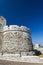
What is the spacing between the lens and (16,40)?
17219 millimetres

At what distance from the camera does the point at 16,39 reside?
56.7ft

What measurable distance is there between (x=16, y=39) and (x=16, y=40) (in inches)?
5.8

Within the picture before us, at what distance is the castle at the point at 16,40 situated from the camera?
Answer: 17.0m

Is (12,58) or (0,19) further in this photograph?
(0,19)

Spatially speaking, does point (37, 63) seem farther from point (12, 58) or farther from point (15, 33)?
point (15, 33)

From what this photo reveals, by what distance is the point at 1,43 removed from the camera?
1878cm

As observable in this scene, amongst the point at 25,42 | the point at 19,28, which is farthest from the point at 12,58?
the point at 19,28

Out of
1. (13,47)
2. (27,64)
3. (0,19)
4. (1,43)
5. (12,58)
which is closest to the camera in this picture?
(27,64)

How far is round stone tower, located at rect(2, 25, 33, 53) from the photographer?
55.9ft

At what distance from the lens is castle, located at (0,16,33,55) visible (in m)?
17.0

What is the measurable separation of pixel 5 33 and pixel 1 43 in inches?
72.2

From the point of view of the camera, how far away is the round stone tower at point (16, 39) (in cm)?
1703

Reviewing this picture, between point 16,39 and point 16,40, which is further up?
point 16,39

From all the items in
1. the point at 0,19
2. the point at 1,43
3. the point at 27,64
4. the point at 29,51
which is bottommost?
the point at 27,64
